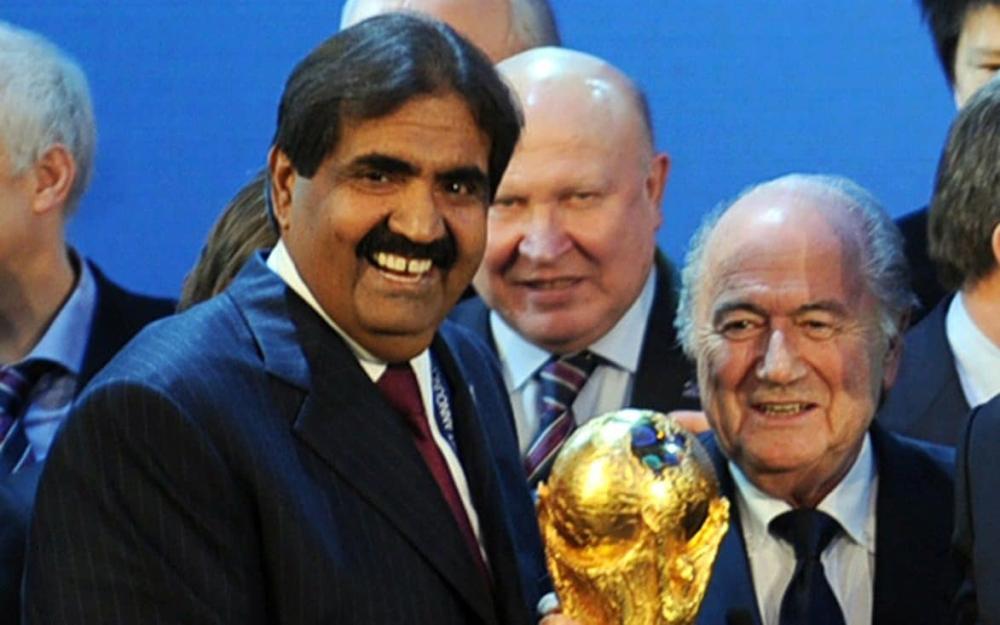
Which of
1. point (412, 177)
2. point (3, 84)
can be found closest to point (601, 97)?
point (3, 84)

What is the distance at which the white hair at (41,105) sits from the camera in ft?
11.3

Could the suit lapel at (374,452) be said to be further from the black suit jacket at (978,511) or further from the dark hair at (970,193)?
the dark hair at (970,193)

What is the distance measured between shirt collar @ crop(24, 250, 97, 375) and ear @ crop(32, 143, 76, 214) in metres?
0.09

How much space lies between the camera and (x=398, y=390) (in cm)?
249

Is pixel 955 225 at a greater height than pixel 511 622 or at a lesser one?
greater

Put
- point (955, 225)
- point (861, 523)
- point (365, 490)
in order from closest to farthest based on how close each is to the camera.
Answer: point (365, 490)
point (861, 523)
point (955, 225)

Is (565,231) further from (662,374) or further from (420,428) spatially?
(420,428)

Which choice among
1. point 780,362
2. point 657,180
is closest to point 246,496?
point 780,362

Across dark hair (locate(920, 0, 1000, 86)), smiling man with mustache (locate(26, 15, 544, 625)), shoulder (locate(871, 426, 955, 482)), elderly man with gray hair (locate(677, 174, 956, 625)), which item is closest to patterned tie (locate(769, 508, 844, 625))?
elderly man with gray hair (locate(677, 174, 956, 625))

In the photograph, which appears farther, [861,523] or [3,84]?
[3,84]

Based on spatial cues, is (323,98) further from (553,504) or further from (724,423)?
(724,423)

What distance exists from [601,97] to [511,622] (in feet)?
3.99

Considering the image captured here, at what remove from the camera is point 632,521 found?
2.40 meters

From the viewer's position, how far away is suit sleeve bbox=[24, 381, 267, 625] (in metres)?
2.21
